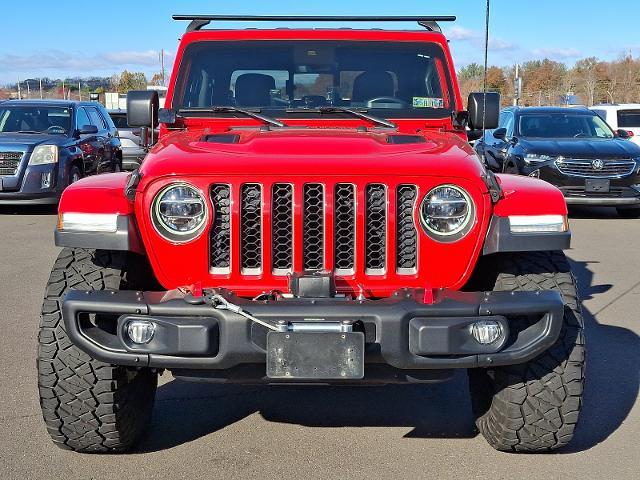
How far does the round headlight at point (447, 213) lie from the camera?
3656mm

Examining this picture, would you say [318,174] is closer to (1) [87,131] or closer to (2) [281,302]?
(2) [281,302]

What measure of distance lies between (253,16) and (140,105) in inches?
33.6

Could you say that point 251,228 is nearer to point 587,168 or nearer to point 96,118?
point 587,168

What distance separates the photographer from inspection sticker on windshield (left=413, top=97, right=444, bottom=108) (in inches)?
201

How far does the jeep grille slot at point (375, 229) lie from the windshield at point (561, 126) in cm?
1069

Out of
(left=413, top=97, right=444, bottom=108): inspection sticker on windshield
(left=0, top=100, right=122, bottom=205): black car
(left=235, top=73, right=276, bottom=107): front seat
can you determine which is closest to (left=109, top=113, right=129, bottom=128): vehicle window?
(left=0, top=100, right=122, bottom=205): black car

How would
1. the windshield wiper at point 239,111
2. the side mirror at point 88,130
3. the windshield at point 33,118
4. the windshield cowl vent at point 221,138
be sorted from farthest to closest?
the windshield at point 33,118
the side mirror at point 88,130
the windshield wiper at point 239,111
the windshield cowl vent at point 221,138

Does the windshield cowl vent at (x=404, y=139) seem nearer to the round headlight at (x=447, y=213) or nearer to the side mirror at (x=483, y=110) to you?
the round headlight at (x=447, y=213)

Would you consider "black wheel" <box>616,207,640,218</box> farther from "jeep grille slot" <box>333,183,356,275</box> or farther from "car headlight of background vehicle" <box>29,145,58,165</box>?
"jeep grille slot" <box>333,183,356,275</box>

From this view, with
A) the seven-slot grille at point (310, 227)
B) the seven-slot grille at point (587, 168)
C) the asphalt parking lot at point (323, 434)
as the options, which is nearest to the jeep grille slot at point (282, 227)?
the seven-slot grille at point (310, 227)

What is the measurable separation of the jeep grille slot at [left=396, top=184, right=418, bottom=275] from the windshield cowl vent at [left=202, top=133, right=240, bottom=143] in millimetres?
863

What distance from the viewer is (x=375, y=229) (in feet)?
12.0

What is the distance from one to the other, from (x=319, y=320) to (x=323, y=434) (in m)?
1.13

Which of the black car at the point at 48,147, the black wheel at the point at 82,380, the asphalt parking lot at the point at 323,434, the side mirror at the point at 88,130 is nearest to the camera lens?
the black wheel at the point at 82,380
